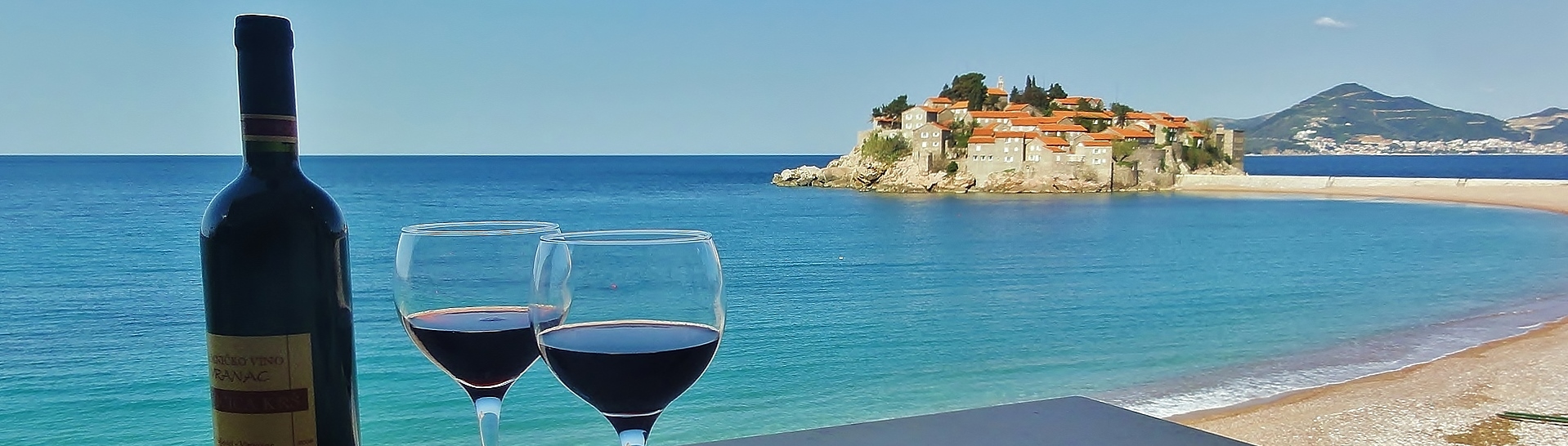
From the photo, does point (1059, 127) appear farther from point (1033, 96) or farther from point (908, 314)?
point (908, 314)

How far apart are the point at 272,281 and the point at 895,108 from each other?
4251 cm

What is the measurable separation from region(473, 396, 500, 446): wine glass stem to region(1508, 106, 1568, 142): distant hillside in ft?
356

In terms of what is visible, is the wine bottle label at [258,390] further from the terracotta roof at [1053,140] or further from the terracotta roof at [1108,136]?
the terracotta roof at [1108,136]

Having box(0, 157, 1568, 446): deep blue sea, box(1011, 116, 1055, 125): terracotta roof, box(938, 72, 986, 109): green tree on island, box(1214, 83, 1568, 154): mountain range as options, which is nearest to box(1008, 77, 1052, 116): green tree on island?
box(938, 72, 986, 109): green tree on island

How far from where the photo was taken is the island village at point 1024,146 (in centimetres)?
3766

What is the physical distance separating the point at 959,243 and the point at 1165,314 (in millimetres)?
9951

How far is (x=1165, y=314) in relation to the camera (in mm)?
12469

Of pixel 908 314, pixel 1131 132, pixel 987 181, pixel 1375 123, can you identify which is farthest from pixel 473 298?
pixel 1375 123

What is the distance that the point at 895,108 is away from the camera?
42.5 meters

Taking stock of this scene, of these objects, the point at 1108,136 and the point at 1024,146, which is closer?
the point at 1024,146

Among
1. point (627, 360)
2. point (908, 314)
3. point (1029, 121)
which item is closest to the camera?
point (627, 360)

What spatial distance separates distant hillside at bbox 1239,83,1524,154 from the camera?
92.1 meters

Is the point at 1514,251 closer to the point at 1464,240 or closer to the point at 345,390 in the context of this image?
the point at 1464,240

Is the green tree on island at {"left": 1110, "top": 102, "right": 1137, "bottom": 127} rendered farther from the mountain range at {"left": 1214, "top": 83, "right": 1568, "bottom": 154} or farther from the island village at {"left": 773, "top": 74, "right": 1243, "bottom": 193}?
the mountain range at {"left": 1214, "top": 83, "right": 1568, "bottom": 154}
